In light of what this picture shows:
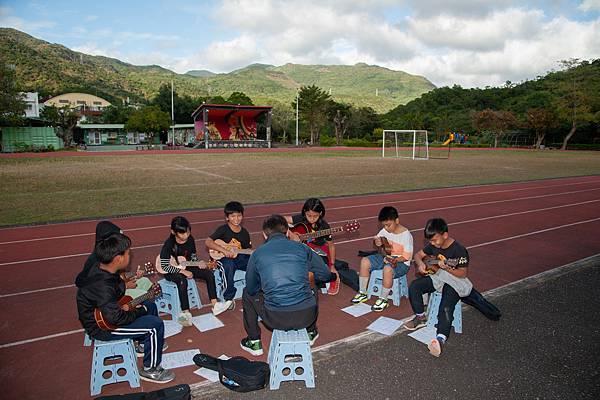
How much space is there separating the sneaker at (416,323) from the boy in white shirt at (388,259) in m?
0.52

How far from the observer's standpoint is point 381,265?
5.79 meters

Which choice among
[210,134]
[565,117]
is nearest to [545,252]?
[210,134]

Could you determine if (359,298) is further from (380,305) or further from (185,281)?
(185,281)

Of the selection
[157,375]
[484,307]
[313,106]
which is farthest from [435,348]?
[313,106]

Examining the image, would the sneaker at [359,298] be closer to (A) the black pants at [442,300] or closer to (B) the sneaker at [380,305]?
(B) the sneaker at [380,305]

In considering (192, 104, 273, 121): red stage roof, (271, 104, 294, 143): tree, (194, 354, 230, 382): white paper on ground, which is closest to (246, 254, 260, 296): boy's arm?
(194, 354, 230, 382): white paper on ground

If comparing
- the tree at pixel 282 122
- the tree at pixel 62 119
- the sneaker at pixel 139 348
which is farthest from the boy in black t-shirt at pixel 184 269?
the tree at pixel 282 122

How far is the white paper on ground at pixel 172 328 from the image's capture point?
15.6ft

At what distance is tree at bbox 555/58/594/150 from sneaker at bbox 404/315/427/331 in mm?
68468

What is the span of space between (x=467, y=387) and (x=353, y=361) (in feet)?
3.47

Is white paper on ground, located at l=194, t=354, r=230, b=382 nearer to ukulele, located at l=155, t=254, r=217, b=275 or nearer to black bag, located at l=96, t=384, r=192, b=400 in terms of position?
black bag, located at l=96, t=384, r=192, b=400

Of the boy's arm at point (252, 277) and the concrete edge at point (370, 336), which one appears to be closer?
the concrete edge at point (370, 336)

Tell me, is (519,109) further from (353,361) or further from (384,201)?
(353,361)

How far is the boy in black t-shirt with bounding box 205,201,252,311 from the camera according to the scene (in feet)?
18.1
